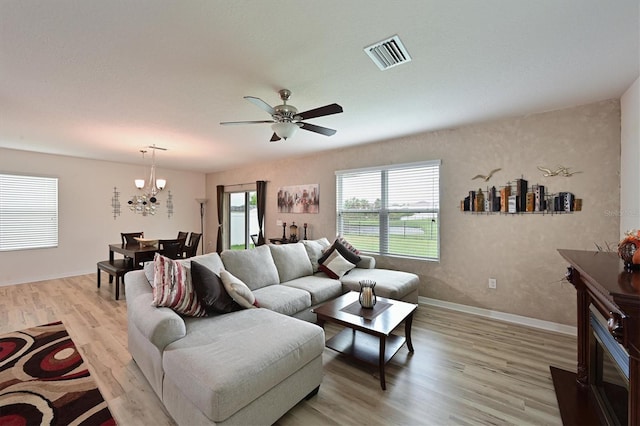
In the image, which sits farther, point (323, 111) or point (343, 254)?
point (343, 254)

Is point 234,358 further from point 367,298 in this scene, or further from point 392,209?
point 392,209

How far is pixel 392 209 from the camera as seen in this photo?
14.2 feet

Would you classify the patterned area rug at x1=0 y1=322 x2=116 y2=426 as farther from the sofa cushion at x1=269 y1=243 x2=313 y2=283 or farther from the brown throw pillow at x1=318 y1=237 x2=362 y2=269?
the brown throw pillow at x1=318 y1=237 x2=362 y2=269

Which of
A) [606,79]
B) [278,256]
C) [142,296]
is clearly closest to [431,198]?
[606,79]

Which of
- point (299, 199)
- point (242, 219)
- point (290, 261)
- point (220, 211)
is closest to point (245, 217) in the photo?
point (242, 219)

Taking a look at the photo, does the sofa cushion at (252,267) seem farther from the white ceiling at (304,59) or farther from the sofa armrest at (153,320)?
the white ceiling at (304,59)

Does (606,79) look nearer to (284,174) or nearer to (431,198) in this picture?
(431,198)

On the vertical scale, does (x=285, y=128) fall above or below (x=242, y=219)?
above

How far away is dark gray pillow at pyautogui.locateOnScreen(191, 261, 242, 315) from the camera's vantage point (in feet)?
7.29

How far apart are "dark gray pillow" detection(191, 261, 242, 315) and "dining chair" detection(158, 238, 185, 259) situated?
254 centimetres

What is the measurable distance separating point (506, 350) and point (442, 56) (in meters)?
2.78

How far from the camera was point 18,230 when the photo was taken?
4996mm

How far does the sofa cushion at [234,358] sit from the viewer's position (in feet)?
4.56

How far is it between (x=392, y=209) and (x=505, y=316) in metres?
2.05
